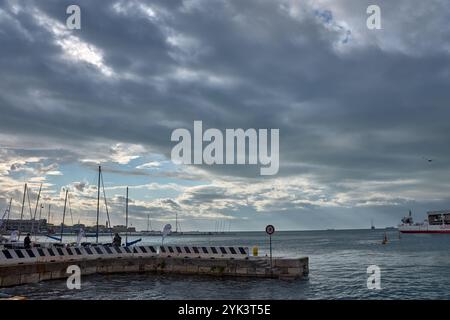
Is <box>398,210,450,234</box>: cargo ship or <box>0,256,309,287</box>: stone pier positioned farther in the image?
<box>398,210,450,234</box>: cargo ship

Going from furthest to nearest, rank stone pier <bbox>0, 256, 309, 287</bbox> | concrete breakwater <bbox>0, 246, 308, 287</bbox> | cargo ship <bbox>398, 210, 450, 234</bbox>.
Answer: cargo ship <bbox>398, 210, 450, 234</bbox>, concrete breakwater <bbox>0, 246, 308, 287</bbox>, stone pier <bbox>0, 256, 309, 287</bbox>

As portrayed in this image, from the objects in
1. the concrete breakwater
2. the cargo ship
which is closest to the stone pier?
the concrete breakwater

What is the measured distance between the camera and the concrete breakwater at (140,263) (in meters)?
28.2

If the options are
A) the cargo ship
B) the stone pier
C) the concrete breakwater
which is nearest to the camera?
the stone pier

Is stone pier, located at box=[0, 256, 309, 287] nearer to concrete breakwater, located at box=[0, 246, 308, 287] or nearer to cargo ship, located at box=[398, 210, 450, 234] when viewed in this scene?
concrete breakwater, located at box=[0, 246, 308, 287]

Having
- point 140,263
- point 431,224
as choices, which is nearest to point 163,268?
point 140,263

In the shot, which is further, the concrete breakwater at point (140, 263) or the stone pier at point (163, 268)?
the concrete breakwater at point (140, 263)

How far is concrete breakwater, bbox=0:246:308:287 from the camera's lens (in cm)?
2823

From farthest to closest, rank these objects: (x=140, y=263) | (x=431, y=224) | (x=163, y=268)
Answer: (x=431, y=224)
(x=140, y=263)
(x=163, y=268)

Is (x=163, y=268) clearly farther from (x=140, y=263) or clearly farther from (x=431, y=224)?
(x=431, y=224)

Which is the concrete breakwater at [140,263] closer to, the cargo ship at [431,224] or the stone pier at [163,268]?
the stone pier at [163,268]

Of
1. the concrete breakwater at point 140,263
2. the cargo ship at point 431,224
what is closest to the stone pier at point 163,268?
the concrete breakwater at point 140,263

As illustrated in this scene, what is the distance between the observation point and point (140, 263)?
Result: 3569cm
